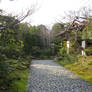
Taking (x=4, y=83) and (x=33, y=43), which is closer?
(x=4, y=83)

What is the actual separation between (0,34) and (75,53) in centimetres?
735

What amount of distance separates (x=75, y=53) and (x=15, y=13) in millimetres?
6111

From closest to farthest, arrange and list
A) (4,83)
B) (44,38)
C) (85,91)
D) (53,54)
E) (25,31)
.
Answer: (4,83) < (85,91) < (25,31) < (53,54) < (44,38)

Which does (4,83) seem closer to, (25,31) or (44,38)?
(25,31)

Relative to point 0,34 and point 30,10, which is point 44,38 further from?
point 0,34

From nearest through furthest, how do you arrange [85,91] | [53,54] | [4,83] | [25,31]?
1. [4,83]
2. [85,91]
3. [25,31]
4. [53,54]

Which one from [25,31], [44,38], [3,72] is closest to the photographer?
[3,72]

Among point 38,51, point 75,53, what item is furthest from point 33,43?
point 75,53

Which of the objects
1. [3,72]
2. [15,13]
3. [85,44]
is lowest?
[3,72]

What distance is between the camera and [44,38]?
17.9 metres

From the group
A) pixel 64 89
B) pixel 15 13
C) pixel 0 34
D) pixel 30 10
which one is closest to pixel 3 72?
pixel 0 34

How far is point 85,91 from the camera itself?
4.02 metres

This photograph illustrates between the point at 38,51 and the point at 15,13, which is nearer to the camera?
the point at 15,13

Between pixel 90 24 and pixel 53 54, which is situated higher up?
pixel 90 24
